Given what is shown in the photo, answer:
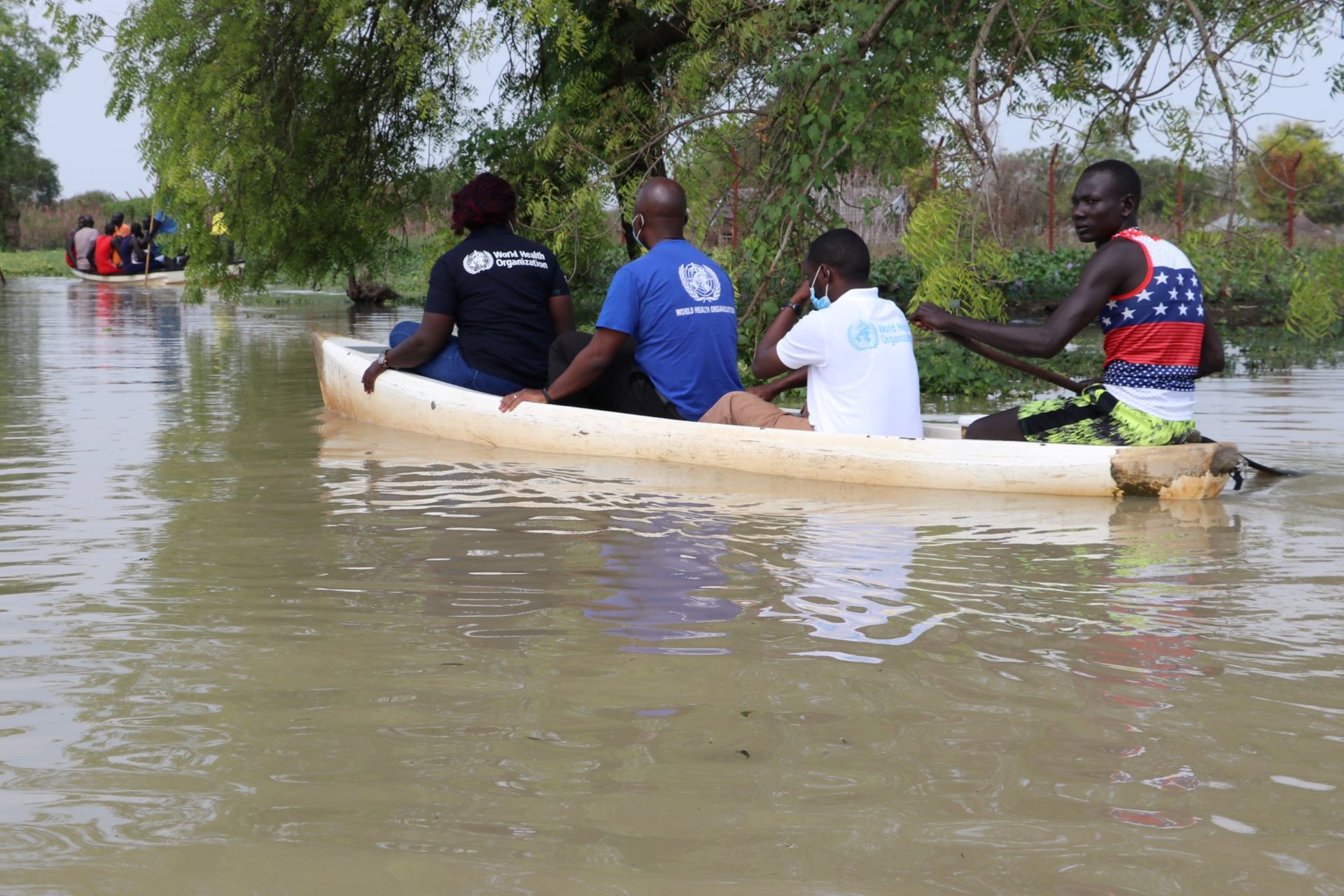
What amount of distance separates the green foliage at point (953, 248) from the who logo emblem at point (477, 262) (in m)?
2.14

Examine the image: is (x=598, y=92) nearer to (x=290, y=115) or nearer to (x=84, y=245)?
(x=290, y=115)

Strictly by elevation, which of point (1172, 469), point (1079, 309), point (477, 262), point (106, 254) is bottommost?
point (1172, 469)

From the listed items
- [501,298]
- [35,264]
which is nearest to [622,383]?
[501,298]

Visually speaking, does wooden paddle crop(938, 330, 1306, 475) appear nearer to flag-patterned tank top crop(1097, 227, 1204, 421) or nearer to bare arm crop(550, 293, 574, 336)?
flag-patterned tank top crop(1097, 227, 1204, 421)

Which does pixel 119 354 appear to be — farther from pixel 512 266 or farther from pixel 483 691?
pixel 483 691

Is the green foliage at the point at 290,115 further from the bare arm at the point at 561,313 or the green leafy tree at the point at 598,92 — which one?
the bare arm at the point at 561,313

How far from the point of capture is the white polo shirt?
18.7 feet

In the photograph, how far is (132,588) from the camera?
4137 millimetres

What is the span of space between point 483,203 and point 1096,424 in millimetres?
3242

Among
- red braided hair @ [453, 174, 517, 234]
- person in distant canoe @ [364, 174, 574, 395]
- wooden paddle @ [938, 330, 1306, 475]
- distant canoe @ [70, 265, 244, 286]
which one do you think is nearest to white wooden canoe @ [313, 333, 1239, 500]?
person in distant canoe @ [364, 174, 574, 395]

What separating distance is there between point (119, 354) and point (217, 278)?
180cm

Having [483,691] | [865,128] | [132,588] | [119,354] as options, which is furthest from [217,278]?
[483,691]

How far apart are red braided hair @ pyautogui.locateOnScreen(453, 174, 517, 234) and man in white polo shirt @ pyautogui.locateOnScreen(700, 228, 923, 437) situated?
1.75 m

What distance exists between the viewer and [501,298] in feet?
23.7
